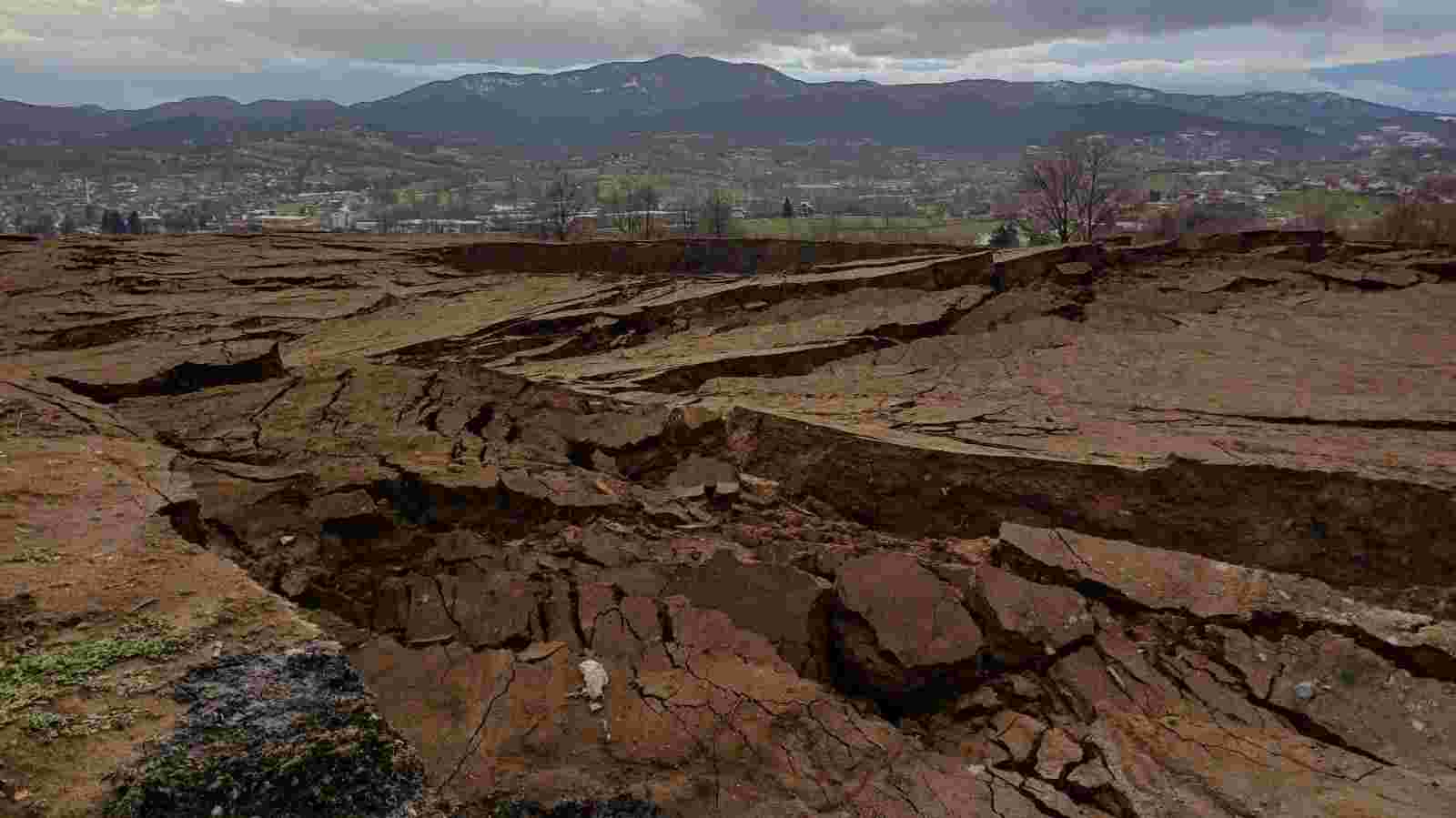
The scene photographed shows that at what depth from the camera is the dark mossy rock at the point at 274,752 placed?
231cm

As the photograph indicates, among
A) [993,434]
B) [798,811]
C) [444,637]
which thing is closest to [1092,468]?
[993,434]

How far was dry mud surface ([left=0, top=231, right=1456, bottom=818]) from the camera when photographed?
8.95ft

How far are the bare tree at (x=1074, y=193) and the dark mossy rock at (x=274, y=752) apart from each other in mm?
28333

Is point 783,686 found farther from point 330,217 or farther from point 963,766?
point 330,217

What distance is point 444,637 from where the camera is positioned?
3.72 metres

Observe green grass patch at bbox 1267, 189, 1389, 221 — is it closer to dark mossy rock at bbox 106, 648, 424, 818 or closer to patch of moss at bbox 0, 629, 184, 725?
dark mossy rock at bbox 106, 648, 424, 818

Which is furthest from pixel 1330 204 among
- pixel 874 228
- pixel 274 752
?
pixel 274 752

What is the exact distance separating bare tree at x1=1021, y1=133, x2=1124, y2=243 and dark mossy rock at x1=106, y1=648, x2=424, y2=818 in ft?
93.0

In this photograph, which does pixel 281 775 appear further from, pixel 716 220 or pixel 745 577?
pixel 716 220

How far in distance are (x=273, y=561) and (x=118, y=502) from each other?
2.38 feet

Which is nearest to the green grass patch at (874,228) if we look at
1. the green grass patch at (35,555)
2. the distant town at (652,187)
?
the distant town at (652,187)

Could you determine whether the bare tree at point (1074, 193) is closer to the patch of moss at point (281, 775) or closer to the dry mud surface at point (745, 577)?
the dry mud surface at point (745, 577)

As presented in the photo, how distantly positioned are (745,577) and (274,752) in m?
2.18

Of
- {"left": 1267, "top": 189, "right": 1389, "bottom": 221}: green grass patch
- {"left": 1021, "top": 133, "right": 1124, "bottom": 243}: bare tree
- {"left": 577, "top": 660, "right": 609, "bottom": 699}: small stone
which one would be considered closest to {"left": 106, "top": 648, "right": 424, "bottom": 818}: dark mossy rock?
{"left": 577, "top": 660, "right": 609, "bottom": 699}: small stone
